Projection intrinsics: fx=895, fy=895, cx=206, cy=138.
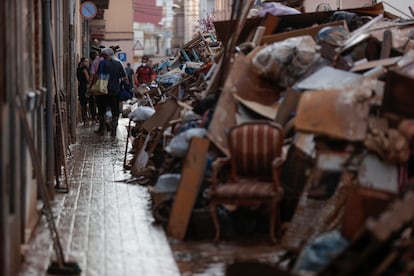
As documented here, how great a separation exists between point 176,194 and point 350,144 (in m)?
1.93

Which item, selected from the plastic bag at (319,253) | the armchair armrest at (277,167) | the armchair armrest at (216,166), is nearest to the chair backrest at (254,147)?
the armchair armrest at (216,166)

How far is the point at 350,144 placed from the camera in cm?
829

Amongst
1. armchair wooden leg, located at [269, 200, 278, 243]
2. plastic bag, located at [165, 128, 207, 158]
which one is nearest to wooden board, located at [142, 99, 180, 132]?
plastic bag, located at [165, 128, 207, 158]

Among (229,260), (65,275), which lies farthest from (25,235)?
(229,260)

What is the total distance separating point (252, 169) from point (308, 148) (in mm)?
651

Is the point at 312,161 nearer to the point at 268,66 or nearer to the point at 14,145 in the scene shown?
the point at 268,66

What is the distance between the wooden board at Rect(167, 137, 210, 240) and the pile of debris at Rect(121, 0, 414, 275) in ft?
0.03

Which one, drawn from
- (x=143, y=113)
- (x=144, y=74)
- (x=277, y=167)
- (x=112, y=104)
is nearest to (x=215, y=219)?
(x=277, y=167)

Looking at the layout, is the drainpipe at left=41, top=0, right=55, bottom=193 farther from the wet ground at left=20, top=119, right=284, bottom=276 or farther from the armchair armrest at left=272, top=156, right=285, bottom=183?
the armchair armrest at left=272, top=156, right=285, bottom=183

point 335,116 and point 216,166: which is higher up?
point 335,116

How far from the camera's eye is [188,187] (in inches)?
359

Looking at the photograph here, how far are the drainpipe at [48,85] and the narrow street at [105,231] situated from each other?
44 cm

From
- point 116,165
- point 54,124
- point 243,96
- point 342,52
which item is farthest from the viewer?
point 116,165

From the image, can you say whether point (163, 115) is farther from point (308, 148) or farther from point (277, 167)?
point (277, 167)
